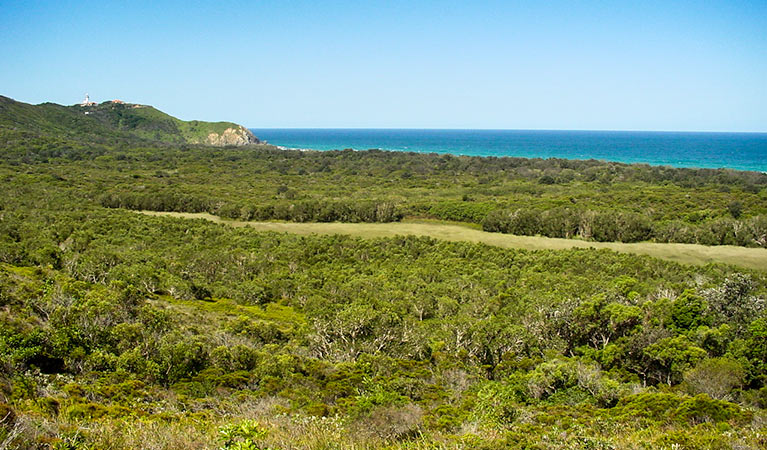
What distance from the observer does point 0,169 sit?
109 m

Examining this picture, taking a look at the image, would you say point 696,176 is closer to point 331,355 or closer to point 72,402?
point 331,355

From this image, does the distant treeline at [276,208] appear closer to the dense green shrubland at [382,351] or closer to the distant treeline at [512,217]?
the distant treeline at [512,217]

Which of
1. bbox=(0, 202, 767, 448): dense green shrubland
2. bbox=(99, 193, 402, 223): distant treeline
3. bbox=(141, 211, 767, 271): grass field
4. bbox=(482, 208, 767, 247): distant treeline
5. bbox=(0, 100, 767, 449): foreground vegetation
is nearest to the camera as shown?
bbox=(0, 100, 767, 449): foreground vegetation

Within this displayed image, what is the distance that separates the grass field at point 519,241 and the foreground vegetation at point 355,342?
6.04 m

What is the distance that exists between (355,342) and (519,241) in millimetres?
41762

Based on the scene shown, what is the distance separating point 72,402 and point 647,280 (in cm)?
4228

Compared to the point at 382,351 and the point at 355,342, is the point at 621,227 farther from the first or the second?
the point at 355,342

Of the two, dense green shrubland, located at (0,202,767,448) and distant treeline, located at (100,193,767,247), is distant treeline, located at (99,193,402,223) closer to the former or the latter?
distant treeline, located at (100,193,767,247)

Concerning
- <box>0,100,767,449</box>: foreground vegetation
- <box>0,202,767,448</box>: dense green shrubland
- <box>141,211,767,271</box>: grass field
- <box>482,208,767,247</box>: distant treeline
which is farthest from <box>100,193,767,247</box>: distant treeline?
<box>0,202,767,448</box>: dense green shrubland

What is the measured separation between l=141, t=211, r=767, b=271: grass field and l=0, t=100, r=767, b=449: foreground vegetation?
604cm

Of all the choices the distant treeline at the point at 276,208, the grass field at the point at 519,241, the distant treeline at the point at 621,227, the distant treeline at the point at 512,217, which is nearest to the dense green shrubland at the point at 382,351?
the grass field at the point at 519,241

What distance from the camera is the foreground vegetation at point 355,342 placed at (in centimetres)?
1198

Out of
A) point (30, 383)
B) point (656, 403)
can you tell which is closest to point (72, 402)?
point (30, 383)

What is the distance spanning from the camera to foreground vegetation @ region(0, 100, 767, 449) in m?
12.0
